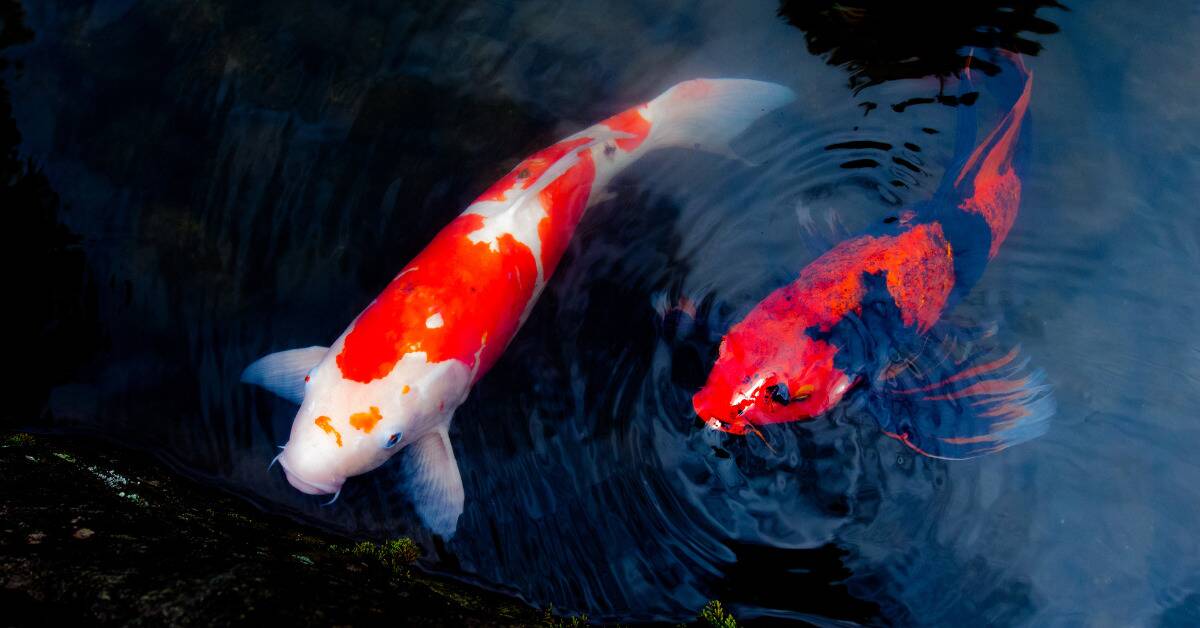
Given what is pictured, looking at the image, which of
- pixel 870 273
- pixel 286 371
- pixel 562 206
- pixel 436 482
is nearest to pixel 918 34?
pixel 870 273

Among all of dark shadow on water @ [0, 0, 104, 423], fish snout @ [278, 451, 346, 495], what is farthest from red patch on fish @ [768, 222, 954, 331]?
dark shadow on water @ [0, 0, 104, 423]

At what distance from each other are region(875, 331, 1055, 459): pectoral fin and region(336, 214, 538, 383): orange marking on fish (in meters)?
1.98

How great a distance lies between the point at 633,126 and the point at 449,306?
1508mm

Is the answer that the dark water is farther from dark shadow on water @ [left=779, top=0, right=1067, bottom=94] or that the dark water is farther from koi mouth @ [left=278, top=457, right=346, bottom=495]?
koi mouth @ [left=278, top=457, right=346, bottom=495]

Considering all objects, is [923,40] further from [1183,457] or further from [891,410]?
[1183,457]

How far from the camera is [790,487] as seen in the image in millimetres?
3840

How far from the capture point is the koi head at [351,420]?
3.39 metres

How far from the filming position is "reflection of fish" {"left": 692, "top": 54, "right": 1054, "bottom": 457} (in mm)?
3457

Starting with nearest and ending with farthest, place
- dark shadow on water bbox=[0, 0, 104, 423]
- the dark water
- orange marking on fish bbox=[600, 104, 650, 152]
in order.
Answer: the dark water → dark shadow on water bbox=[0, 0, 104, 423] → orange marking on fish bbox=[600, 104, 650, 152]

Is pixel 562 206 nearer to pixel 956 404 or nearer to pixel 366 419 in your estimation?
pixel 366 419

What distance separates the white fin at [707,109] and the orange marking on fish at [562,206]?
1.56ft

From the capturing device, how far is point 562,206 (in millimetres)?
4051

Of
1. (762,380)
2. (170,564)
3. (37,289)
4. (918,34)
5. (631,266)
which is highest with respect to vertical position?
(37,289)

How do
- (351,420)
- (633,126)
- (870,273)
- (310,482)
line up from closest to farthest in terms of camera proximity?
(351,420) → (310,482) → (870,273) → (633,126)
